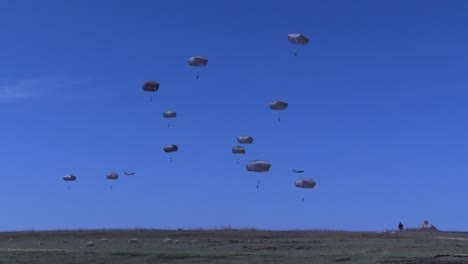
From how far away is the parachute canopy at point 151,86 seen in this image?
3600 inches

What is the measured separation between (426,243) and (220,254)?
23869 mm

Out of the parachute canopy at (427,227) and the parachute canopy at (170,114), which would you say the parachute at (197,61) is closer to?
the parachute canopy at (170,114)

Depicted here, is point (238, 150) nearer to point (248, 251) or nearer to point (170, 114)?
point (170, 114)

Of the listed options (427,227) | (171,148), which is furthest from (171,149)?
(427,227)

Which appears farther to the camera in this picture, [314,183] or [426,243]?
[314,183]

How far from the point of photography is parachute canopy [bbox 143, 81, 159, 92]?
91.4m

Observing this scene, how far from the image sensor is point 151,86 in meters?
92.0

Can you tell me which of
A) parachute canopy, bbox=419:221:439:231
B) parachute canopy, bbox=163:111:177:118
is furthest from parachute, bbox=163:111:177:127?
parachute canopy, bbox=419:221:439:231

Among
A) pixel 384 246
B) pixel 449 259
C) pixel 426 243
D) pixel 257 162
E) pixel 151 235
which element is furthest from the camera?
pixel 151 235

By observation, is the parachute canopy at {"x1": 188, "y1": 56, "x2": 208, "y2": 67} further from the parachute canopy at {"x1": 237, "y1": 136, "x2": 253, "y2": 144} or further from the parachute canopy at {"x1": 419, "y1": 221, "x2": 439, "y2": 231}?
the parachute canopy at {"x1": 419, "y1": 221, "x2": 439, "y2": 231}

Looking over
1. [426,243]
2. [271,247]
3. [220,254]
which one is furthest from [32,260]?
[426,243]

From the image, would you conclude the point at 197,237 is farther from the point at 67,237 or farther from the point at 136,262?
the point at 136,262

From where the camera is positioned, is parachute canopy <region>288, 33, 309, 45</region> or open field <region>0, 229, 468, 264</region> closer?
open field <region>0, 229, 468, 264</region>

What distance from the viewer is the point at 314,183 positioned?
8812 centimetres
